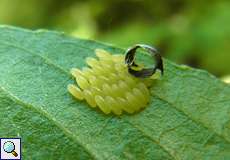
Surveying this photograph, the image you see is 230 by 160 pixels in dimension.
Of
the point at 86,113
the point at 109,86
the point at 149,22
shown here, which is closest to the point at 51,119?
the point at 86,113

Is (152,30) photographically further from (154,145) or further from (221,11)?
→ (154,145)

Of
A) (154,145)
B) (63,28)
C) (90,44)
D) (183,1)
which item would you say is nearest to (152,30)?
(183,1)

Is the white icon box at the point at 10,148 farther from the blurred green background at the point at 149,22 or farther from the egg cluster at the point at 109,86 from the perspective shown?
the blurred green background at the point at 149,22

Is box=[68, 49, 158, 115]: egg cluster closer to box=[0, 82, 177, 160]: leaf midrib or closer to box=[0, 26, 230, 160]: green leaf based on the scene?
box=[0, 26, 230, 160]: green leaf

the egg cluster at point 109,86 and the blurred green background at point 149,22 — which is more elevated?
the egg cluster at point 109,86

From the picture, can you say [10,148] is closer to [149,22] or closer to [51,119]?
[51,119]

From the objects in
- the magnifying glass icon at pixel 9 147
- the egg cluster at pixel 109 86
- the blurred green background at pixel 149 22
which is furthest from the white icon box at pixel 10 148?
the blurred green background at pixel 149 22

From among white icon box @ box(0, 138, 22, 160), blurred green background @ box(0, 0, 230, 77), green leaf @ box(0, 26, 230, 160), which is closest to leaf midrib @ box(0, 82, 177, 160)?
green leaf @ box(0, 26, 230, 160)
